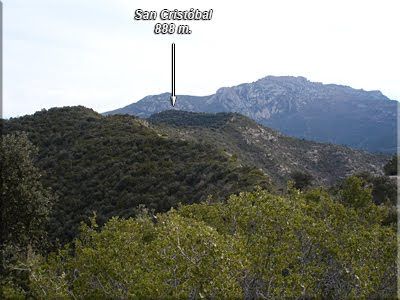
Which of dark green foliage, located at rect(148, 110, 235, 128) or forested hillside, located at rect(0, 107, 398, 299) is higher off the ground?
forested hillside, located at rect(0, 107, 398, 299)

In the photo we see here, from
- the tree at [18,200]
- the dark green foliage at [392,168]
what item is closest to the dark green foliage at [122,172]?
the dark green foliage at [392,168]

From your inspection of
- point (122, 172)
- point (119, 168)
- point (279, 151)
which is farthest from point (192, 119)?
point (122, 172)

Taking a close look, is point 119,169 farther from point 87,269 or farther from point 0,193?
point 87,269

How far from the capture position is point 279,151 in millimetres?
111312

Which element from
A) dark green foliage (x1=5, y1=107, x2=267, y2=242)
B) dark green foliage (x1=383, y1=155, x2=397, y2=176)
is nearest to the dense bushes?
dark green foliage (x1=5, y1=107, x2=267, y2=242)

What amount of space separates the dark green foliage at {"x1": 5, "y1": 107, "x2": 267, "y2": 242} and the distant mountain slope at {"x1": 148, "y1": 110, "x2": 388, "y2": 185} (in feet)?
95.0

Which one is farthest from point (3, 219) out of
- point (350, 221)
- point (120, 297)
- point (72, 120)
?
point (72, 120)

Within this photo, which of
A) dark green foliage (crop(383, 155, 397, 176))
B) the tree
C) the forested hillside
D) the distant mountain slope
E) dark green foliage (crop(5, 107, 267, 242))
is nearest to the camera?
→ the forested hillside

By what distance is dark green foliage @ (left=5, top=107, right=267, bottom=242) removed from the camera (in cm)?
4342

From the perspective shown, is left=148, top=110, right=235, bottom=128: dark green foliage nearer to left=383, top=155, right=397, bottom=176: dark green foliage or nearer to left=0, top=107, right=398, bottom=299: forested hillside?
left=383, top=155, right=397, bottom=176: dark green foliage

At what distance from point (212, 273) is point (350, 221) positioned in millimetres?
9534

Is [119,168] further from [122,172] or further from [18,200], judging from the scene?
[18,200]

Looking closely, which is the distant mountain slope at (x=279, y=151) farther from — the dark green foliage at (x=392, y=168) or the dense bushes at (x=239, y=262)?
the dense bushes at (x=239, y=262)

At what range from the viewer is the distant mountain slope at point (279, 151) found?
313ft
